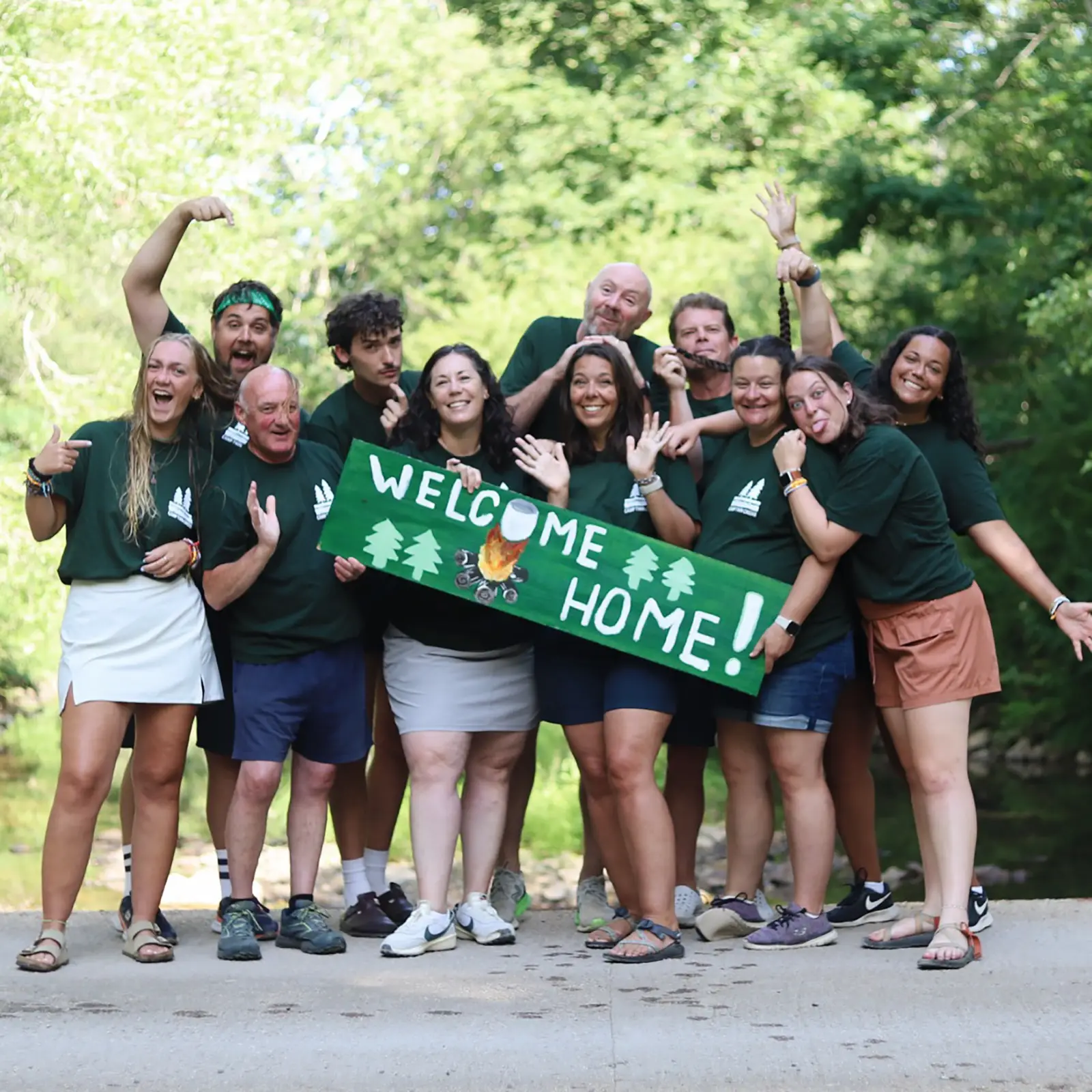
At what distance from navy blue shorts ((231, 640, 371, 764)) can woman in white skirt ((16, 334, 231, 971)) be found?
151 millimetres

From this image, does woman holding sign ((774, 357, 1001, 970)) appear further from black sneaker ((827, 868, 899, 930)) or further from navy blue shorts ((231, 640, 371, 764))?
navy blue shorts ((231, 640, 371, 764))

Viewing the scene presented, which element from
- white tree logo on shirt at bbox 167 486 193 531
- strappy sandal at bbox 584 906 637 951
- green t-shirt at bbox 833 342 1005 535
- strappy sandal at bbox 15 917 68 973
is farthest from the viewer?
green t-shirt at bbox 833 342 1005 535

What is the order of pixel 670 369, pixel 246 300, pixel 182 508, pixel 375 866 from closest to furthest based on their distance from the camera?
1. pixel 182 508
2. pixel 670 369
3. pixel 246 300
4. pixel 375 866

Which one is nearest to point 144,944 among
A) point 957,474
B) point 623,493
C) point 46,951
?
point 46,951

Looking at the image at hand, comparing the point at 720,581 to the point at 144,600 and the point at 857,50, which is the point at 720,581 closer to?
the point at 144,600

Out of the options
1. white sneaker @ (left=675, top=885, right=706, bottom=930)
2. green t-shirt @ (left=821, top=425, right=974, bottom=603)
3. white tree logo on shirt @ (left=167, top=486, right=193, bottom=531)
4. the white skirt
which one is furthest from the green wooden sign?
white sneaker @ (left=675, top=885, right=706, bottom=930)

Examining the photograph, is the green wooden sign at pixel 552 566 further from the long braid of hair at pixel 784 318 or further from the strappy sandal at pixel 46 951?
the strappy sandal at pixel 46 951

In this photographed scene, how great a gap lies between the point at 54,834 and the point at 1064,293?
846 cm

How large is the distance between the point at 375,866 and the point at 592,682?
1.13m

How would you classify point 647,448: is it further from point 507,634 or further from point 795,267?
point 795,267

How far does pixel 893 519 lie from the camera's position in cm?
535

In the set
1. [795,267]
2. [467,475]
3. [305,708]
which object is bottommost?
[305,708]

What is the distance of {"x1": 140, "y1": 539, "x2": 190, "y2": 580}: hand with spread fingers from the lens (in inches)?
210

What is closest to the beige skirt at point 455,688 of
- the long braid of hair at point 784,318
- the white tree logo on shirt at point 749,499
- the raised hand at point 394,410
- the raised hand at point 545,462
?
the raised hand at point 545,462
